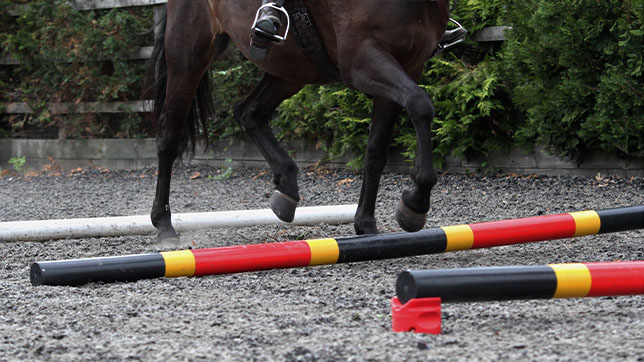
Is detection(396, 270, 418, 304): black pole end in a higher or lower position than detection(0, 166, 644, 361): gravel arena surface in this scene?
higher

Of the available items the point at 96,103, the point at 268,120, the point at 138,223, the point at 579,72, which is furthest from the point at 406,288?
the point at 96,103

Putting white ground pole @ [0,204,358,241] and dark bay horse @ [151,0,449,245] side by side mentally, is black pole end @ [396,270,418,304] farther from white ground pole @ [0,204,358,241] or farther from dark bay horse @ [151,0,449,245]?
white ground pole @ [0,204,358,241]

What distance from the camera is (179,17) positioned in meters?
4.68

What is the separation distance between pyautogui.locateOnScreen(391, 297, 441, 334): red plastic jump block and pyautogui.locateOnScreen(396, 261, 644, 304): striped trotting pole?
0.07 feet

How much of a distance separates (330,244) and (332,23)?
1.06 metres

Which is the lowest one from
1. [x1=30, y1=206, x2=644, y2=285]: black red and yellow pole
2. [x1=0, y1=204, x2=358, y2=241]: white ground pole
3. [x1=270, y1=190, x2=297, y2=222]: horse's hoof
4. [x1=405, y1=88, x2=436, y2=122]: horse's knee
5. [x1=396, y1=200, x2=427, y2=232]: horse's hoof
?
[x1=0, y1=204, x2=358, y2=241]: white ground pole

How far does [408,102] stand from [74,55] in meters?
7.44

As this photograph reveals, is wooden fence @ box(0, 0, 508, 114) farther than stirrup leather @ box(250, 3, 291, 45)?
Yes

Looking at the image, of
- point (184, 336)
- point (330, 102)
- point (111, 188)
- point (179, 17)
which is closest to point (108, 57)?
point (111, 188)

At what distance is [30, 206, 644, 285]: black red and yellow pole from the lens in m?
3.21

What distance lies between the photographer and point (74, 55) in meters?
9.80

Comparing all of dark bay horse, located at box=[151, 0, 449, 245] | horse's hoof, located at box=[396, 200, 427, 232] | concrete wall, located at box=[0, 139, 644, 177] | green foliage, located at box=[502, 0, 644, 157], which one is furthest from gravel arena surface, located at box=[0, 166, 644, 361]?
A: concrete wall, located at box=[0, 139, 644, 177]

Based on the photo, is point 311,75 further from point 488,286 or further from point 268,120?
point 488,286

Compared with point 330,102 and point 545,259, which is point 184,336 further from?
point 330,102
